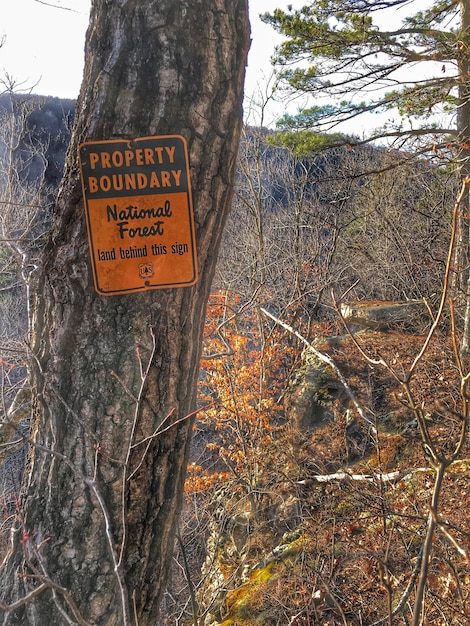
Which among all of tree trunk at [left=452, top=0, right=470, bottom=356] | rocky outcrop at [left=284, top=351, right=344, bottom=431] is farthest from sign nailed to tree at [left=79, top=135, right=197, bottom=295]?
rocky outcrop at [left=284, top=351, right=344, bottom=431]

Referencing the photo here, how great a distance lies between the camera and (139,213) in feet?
4.56

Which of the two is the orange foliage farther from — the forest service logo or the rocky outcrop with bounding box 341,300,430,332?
the forest service logo

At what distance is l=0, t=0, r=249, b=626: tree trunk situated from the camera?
130cm

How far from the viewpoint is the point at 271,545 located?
6.99 meters

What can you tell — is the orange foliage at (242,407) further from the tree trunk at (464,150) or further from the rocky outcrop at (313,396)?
the tree trunk at (464,150)

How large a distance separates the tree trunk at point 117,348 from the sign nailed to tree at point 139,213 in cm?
3

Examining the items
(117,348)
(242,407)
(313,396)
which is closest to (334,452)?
(313,396)

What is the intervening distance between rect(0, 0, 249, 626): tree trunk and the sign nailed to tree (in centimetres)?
3

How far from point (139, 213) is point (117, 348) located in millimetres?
379

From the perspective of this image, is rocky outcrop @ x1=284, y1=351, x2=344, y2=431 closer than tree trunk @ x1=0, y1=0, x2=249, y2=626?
No

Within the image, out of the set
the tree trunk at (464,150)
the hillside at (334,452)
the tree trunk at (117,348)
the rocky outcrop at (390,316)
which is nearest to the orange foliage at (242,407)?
the hillside at (334,452)

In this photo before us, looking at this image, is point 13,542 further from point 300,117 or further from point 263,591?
point 300,117

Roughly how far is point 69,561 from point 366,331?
829 centimetres

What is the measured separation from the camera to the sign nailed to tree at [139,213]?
1344mm
